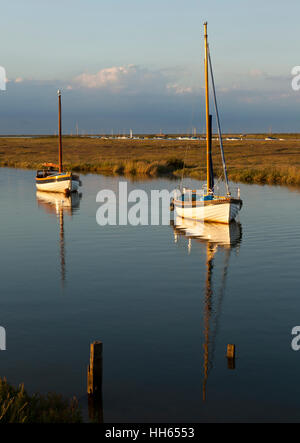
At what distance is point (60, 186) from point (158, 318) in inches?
1574

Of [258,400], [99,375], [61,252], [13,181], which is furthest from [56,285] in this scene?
[13,181]

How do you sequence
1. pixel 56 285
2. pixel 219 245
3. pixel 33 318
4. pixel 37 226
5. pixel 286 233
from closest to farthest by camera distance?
pixel 33 318, pixel 56 285, pixel 219 245, pixel 286 233, pixel 37 226

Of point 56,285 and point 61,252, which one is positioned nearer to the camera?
point 56,285

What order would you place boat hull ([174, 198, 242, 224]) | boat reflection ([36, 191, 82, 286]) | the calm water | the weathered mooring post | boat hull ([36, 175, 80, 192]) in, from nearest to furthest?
the weathered mooring post < the calm water < boat hull ([174, 198, 242, 224]) < boat reflection ([36, 191, 82, 286]) < boat hull ([36, 175, 80, 192])

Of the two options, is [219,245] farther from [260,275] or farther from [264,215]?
[264,215]

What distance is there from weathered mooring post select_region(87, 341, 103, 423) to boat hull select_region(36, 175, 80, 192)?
4380 cm

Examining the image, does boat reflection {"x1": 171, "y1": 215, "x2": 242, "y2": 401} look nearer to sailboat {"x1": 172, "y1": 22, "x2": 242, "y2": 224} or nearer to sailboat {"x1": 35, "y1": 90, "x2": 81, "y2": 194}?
sailboat {"x1": 172, "y1": 22, "x2": 242, "y2": 224}

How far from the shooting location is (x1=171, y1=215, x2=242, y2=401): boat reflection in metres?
16.3

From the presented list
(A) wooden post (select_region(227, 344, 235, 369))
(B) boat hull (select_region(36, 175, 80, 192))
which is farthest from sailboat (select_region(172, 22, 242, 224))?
(A) wooden post (select_region(227, 344, 235, 369))

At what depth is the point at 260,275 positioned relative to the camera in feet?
79.1

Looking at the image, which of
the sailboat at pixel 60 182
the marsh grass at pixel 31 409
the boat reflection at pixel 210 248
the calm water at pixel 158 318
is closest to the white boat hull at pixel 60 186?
the sailboat at pixel 60 182

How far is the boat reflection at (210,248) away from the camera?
53.5 ft

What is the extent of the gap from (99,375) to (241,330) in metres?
6.01

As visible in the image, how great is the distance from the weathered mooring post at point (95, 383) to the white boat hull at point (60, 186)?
43.9 m
